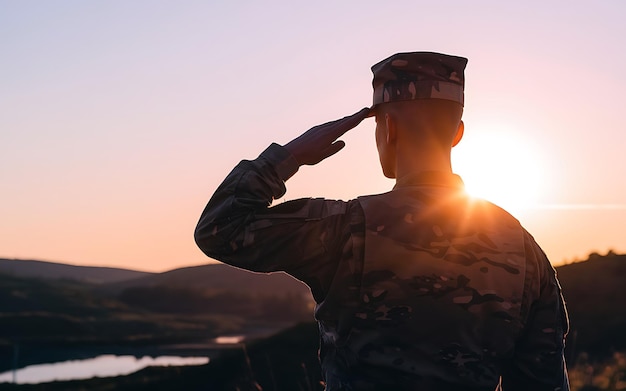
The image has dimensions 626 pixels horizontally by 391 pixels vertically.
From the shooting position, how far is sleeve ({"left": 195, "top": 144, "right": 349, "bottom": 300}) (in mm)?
3287

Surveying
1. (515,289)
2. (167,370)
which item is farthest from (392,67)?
(167,370)

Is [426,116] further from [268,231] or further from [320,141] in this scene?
[268,231]

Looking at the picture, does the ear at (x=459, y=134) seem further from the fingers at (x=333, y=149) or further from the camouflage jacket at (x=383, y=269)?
the fingers at (x=333, y=149)

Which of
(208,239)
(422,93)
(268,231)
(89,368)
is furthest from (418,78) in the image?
(89,368)

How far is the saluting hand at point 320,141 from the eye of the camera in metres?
3.50

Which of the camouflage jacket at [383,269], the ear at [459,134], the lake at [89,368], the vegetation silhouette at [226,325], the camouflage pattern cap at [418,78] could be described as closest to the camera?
the camouflage jacket at [383,269]

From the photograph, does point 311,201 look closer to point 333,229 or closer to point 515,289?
point 333,229

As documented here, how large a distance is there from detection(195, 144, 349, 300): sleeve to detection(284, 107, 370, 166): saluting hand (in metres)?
0.21

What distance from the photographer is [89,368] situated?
4381 centimetres

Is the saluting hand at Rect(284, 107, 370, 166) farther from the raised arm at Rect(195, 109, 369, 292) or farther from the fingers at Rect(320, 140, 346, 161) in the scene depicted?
the raised arm at Rect(195, 109, 369, 292)

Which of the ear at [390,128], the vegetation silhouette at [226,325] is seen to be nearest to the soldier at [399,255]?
the ear at [390,128]

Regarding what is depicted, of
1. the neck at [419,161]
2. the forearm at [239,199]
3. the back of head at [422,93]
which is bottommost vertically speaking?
the forearm at [239,199]

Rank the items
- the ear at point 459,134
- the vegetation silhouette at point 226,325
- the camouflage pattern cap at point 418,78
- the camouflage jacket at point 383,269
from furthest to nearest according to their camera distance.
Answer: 1. the vegetation silhouette at point 226,325
2. the ear at point 459,134
3. the camouflage pattern cap at point 418,78
4. the camouflage jacket at point 383,269

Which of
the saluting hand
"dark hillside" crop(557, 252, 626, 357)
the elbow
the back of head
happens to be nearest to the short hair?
the back of head
